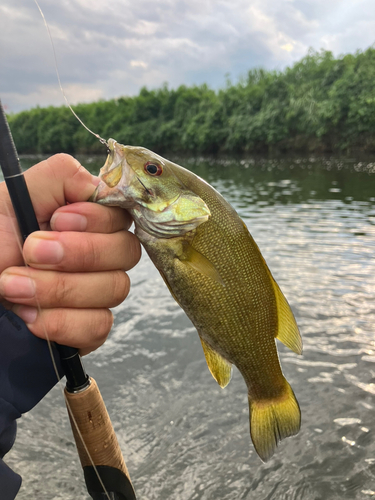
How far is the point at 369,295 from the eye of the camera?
6406 mm

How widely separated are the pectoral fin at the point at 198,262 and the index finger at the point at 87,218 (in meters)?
0.32

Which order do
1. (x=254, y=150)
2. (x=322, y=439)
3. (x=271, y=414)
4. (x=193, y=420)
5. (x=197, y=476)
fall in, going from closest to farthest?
1. (x=271, y=414)
2. (x=197, y=476)
3. (x=322, y=439)
4. (x=193, y=420)
5. (x=254, y=150)

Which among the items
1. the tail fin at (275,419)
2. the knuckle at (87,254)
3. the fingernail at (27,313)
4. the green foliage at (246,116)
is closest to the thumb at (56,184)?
the knuckle at (87,254)

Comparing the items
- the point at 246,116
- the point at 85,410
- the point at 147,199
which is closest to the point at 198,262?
the point at 147,199

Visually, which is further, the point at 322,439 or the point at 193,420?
the point at 193,420

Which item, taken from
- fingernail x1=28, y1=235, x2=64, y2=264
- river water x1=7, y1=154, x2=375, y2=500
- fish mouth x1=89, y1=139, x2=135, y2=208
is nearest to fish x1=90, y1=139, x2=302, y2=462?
fish mouth x1=89, y1=139, x2=135, y2=208

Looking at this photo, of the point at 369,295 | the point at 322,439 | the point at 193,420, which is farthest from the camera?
the point at 369,295

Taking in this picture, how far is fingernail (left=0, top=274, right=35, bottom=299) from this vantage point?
1258mm

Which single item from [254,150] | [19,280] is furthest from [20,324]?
[254,150]

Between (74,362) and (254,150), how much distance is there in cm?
4788

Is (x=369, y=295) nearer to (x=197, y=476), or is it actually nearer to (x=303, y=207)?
(x=197, y=476)

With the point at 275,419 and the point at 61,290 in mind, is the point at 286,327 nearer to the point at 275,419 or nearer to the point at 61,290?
the point at 275,419

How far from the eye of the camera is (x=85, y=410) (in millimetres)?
1630

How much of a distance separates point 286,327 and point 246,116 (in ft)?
162
